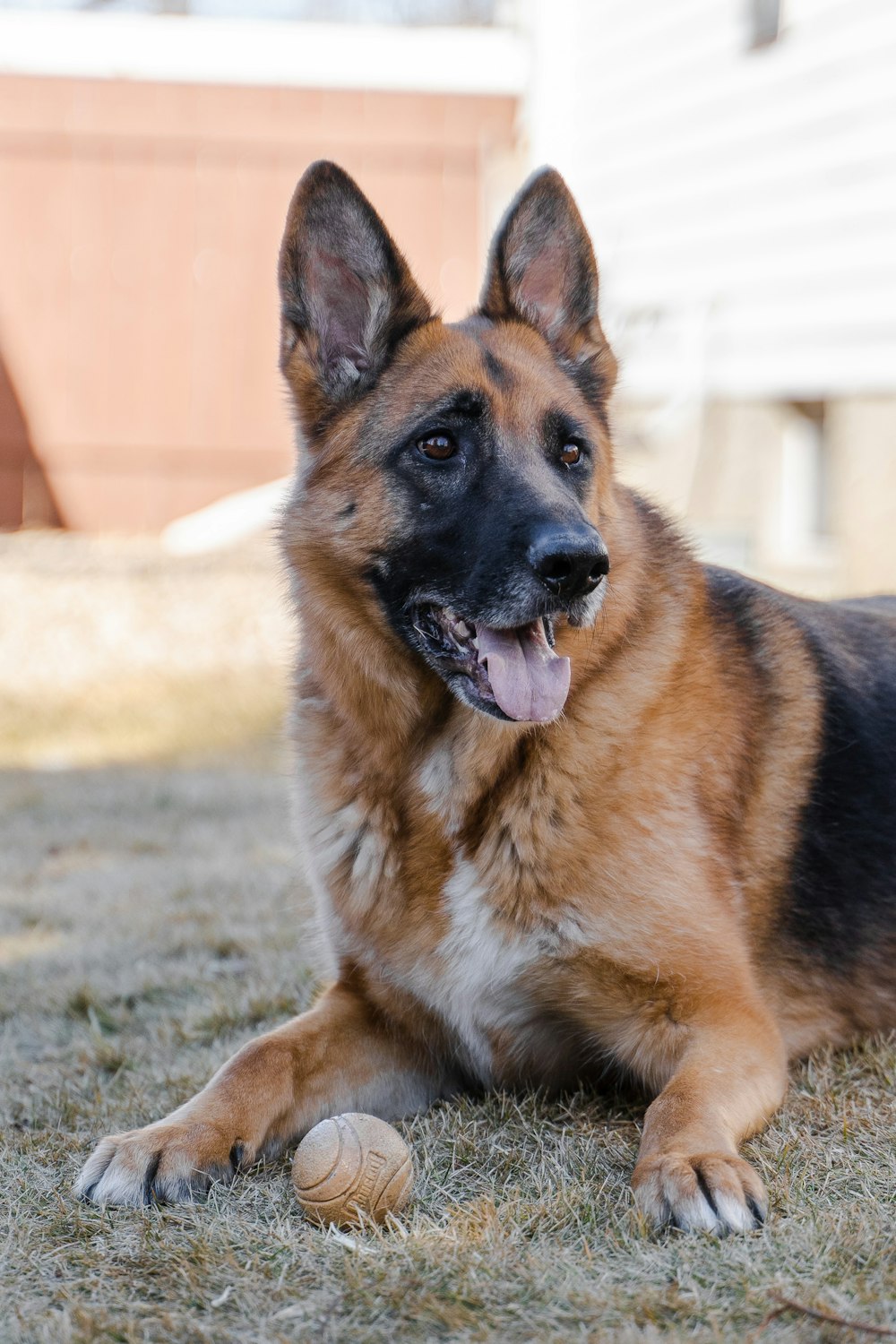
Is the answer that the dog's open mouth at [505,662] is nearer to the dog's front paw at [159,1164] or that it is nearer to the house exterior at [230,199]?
the dog's front paw at [159,1164]

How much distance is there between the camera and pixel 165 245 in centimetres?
1014

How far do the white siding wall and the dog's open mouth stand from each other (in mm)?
5566

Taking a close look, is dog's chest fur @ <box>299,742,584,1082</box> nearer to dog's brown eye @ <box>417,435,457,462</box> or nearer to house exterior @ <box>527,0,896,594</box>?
dog's brown eye @ <box>417,435,457,462</box>

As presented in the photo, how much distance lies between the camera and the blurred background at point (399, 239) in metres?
7.91

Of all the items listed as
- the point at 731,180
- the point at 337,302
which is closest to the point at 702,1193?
the point at 337,302

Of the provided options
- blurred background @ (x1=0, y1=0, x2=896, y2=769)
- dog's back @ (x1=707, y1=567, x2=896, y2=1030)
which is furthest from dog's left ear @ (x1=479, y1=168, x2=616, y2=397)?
blurred background @ (x1=0, y1=0, x2=896, y2=769)

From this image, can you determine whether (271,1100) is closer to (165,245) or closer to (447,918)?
(447,918)

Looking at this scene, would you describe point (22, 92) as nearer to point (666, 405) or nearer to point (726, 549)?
point (666, 405)

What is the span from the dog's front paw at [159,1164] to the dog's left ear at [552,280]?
69.7 inches

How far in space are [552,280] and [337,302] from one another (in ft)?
1.63

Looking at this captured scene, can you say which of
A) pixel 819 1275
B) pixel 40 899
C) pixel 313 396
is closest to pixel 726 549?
pixel 40 899

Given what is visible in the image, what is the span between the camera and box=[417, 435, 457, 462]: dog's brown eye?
9.39 ft

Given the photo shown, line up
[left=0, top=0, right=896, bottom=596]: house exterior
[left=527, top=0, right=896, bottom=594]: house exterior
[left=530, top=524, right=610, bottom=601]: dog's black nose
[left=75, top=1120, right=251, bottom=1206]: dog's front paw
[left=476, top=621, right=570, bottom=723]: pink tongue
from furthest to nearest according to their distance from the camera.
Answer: [left=0, top=0, right=896, bottom=596]: house exterior → [left=527, top=0, right=896, bottom=594]: house exterior → [left=476, top=621, right=570, bottom=723]: pink tongue → [left=530, top=524, right=610, bottom=601]: dog's black nose → [left=75, top=1120, right=251, bottom=1206]: dog's front paw

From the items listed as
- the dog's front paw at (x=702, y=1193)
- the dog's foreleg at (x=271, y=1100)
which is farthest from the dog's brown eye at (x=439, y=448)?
the dog's front paw at (x=702, y=1193)
